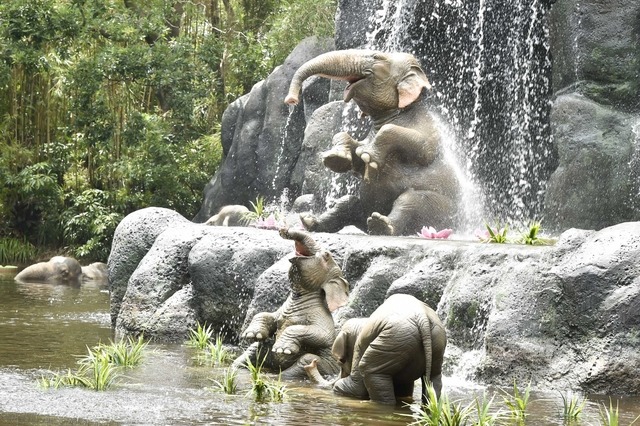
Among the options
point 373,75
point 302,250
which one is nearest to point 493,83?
point 373,75

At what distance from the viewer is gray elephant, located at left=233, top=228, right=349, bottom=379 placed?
9281 millimetres

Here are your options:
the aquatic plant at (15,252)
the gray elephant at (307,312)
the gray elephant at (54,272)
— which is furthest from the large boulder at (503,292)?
the aquatic plant at (15,252)

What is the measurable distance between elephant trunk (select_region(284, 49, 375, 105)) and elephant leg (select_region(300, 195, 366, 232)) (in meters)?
1.28

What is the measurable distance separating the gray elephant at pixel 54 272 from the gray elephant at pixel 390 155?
10814mm

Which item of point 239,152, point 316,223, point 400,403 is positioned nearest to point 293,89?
point 316,223

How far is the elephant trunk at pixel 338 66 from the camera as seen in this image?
42.3 feet

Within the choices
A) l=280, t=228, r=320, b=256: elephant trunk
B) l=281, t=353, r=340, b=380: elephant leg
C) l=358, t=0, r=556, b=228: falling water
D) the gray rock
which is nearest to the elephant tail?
l=281, t=353, r=340, b=380: elephant leg

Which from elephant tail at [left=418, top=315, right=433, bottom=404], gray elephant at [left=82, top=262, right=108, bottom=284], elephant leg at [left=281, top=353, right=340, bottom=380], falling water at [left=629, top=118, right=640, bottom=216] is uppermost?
falling water at [left=629, top=118, right=640, bottom=216]

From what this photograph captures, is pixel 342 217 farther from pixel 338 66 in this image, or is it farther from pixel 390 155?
pixel 338 66

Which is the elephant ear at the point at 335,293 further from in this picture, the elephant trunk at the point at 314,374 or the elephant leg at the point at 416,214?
the elephant leg at the point at 416,214

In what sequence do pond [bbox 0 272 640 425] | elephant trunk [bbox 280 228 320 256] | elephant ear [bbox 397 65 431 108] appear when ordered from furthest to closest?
elephant ear [bbox 397 65 431 108] < elephant trunk [bbox 280 228 320 256] < pond [bbox 0 272 640 425]

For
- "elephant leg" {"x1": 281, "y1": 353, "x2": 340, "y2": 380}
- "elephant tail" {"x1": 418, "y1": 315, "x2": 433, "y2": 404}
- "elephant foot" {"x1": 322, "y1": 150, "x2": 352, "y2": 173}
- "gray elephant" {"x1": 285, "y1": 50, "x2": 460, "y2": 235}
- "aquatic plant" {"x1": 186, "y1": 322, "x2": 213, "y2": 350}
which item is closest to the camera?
"elephant tail" {"x1": 418, "y1": 315, "x2": 433, "y2": 404}

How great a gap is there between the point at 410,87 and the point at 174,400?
233 inches

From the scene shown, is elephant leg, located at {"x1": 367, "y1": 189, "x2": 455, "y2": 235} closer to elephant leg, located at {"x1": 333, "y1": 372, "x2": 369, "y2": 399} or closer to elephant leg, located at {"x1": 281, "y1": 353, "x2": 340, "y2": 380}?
elephant leg, located at {"x1": 281, "y1": 353, "x2": 340, "y2": 380}
